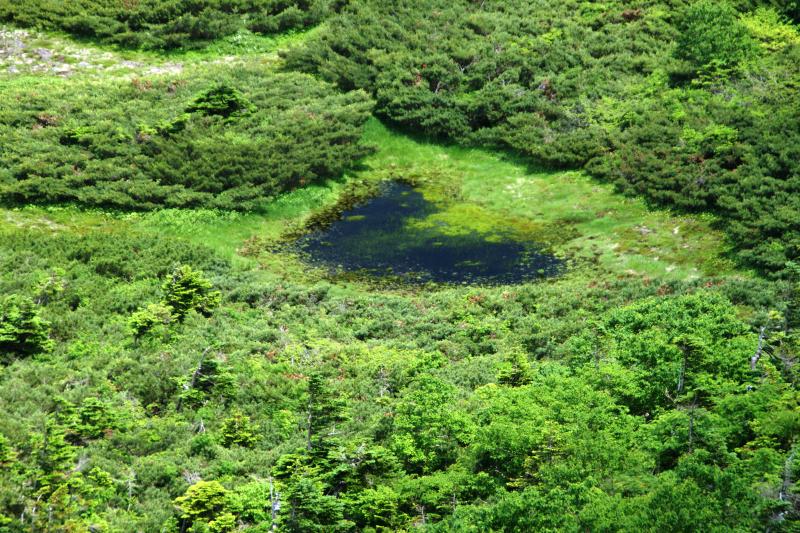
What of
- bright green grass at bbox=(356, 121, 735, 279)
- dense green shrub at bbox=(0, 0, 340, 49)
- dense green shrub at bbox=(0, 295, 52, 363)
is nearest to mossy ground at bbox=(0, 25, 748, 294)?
bright green grass at bbox=(356, 121, 735, 279)

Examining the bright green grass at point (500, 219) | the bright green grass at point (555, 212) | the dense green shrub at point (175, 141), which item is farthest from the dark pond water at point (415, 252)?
the dense green shrub at point (175, 141)

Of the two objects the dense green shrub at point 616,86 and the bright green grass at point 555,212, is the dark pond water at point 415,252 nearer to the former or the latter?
the bright green grass at point 555,212

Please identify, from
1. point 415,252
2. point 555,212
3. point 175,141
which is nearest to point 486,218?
point 555,212

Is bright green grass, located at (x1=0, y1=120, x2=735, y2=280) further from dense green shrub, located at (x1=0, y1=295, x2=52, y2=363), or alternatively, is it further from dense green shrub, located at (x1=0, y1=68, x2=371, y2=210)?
dense green shrub, located at (x1=0, y1=295, x2=52, y2=363)

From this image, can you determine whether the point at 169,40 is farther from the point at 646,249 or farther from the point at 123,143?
the point at 646,249

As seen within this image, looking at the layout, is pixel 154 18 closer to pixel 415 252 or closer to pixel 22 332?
pixel 415 252

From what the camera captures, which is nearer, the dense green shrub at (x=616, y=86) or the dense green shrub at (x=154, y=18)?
the dense green shrub at (x=616, y=86)
